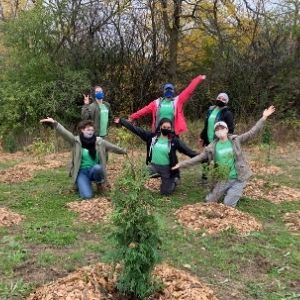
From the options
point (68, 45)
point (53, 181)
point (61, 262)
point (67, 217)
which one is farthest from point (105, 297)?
point (68, 45)

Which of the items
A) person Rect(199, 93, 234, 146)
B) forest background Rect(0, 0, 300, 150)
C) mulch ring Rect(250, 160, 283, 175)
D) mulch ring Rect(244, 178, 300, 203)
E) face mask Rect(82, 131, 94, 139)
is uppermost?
forest background Rect(0, 0, 300, 150)

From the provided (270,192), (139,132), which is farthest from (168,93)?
(270,192)

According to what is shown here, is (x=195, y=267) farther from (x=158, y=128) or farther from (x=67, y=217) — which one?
(x=158, y=128)

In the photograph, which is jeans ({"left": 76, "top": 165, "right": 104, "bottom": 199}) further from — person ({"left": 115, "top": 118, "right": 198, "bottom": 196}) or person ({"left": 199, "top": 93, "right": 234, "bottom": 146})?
person ({"left": 199, "top": 93, "right": 234, "bottom": 146})

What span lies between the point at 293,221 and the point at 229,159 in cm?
131

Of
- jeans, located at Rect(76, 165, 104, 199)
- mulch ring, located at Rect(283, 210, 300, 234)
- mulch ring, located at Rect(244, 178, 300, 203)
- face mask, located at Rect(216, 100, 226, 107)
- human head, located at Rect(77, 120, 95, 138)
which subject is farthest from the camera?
face mask, located at Rect(216, 100, 226, 107)

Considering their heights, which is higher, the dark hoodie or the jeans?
the dark hoodie

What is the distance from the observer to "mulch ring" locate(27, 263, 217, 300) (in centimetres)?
444

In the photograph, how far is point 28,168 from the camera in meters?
11.0

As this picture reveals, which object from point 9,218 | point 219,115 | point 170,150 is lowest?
point 9,218

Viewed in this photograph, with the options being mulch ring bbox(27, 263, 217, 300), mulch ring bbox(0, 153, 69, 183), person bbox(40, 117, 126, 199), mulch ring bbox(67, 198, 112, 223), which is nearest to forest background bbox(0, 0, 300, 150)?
mulch ring bbox(0, 153, 69, 183)

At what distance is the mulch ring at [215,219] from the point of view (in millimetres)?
6664

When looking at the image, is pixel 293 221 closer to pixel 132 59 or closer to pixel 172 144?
pixel 172 144

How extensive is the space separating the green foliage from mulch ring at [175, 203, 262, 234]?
2.30m
